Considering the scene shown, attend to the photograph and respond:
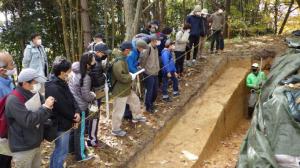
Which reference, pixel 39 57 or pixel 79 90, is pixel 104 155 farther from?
pixel 39 57

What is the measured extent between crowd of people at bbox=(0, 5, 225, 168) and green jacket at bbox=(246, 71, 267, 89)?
2.72 meters

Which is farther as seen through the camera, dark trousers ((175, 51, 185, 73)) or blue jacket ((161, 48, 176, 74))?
dark trousers ((175, 51, 185, 73))

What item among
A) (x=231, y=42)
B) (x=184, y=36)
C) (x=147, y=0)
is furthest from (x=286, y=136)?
(x=147, y=0)

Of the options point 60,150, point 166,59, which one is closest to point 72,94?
point 60,150

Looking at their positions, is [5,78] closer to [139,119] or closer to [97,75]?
[97,75]

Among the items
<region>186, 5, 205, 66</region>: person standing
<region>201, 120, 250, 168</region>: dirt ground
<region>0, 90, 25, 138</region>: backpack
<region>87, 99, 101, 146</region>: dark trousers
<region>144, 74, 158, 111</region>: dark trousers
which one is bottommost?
<region>201, 120, 250, 168</region>: dirt ground

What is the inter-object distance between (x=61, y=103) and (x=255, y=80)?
7253mm

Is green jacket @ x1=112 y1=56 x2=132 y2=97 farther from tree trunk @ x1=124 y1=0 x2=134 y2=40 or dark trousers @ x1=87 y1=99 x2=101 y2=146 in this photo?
tree trunk @ x1=124 y1=0 x2=134 y2=40

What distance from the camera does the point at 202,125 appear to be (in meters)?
7.80

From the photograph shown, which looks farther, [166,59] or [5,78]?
[166,59]

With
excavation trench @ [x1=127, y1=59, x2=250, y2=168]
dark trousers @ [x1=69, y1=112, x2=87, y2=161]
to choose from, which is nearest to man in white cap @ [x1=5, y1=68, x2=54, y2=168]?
dark trousers @ [x1=69, y1=112, x2=87, y2=161]

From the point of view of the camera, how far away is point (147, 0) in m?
15.1

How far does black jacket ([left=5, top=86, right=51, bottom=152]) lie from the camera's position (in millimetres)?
3730

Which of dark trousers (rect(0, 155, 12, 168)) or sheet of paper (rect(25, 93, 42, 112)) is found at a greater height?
sheet of paper (rect(25, 93, 42, 112))
